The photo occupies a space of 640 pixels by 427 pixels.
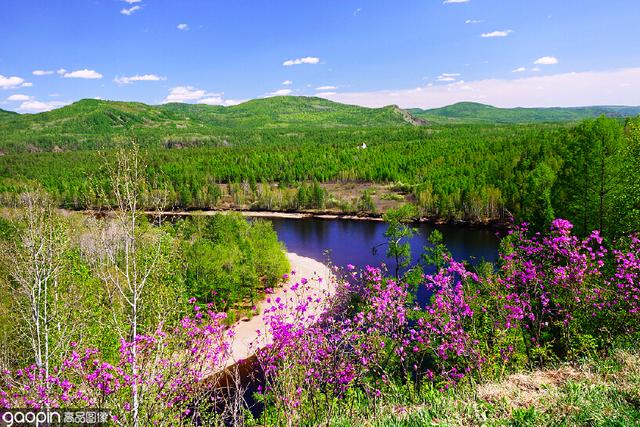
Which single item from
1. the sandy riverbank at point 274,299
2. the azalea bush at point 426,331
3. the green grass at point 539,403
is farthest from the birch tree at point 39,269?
the green grass at point 539,403

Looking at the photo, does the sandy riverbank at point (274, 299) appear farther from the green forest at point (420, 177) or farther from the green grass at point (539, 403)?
the green forest at point (420, 177)

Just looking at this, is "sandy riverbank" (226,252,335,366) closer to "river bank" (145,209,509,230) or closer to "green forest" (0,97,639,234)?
"green forest" (0,97,639,234)

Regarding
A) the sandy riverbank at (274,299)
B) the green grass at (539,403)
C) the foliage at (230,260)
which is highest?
the green grass at (539,403)

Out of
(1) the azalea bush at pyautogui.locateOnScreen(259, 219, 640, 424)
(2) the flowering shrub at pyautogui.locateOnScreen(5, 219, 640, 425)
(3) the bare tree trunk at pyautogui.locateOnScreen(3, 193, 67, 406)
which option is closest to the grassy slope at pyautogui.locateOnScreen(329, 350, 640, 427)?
(1) the azalea bush at pyautogui.locateOnScreen(259, 219, 640, 424)

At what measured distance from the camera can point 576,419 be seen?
20.1ft

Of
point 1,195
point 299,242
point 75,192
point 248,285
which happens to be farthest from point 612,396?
point 1,195

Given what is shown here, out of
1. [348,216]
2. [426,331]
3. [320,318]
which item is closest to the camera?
[426,331]

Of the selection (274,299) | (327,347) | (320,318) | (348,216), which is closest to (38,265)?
(274,299)

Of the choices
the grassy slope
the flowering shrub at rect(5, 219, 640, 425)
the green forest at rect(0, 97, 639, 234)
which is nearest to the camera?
the grassy slope

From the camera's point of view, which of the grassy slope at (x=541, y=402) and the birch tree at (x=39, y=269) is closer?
the grassy slope at (x=541, y=402)

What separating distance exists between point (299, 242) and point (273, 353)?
67.2 meters

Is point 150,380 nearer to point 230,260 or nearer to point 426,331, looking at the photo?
point 426,331

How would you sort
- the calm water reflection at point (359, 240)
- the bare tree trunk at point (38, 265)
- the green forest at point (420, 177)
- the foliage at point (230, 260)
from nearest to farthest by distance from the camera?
the bare tree trunk at point (38, 265) < the green forest at point (420, 177) < the foliage at point (230, 260) < the calm water reflection at point (359, 240)

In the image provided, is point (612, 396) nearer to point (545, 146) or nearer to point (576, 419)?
point (576, 419)
